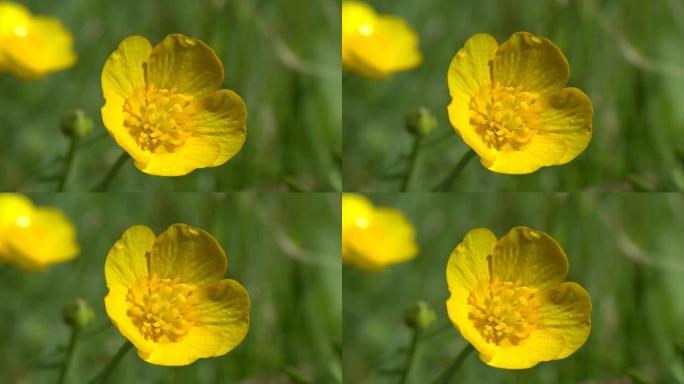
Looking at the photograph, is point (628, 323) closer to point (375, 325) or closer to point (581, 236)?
point (581, 236)

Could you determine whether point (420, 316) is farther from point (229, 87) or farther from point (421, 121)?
point (229, 87)

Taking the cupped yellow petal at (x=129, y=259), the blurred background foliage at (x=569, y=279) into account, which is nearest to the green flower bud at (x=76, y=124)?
the cupped yellow petal at (x=129, y=259)

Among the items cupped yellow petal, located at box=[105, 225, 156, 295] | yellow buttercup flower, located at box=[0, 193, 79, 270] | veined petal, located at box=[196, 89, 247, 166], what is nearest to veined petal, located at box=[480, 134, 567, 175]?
veined petal, located at box=[196, 89, 247, 166]

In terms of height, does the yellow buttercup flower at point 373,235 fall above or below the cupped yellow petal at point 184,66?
below

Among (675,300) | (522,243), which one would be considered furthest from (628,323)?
(522,243)

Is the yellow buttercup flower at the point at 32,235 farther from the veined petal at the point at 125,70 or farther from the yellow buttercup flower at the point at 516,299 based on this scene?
the yellow buttercup flower at the point at 516,299

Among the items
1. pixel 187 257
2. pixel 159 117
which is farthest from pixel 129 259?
pixel 159 117

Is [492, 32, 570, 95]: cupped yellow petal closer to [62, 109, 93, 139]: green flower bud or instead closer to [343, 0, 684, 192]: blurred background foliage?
[343, 0, 684, 192]: blurred background foliage
